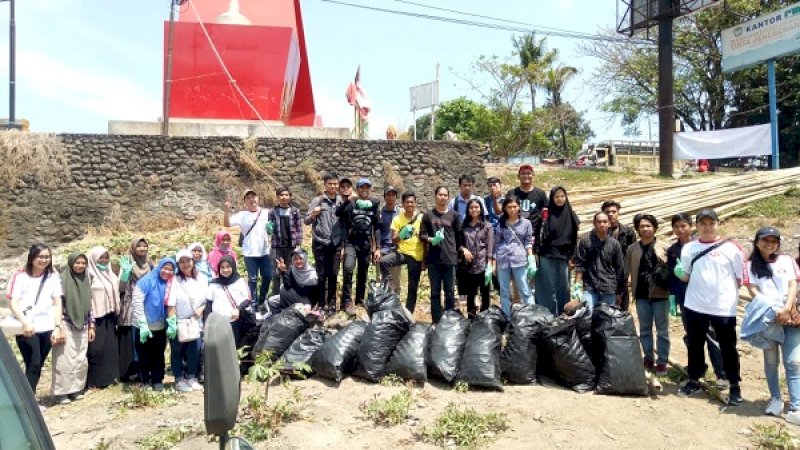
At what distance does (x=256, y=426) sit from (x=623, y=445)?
2.56 metres

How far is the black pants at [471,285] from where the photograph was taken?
582 cm

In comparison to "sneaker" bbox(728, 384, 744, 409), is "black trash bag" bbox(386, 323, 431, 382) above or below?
above

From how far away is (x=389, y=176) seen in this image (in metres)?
11.6

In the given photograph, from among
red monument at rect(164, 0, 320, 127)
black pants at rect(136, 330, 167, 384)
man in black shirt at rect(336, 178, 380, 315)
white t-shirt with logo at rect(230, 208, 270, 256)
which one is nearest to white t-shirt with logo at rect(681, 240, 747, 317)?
man in black shirt at rect(336, 178, 380, 315)

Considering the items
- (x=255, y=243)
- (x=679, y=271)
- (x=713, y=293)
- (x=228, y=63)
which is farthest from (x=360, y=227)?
(x=228, y=63)

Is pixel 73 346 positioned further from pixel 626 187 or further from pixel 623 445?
pixel 626 187

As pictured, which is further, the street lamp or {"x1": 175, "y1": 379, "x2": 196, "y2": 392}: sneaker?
the street lamp

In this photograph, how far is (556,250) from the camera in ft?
18.3

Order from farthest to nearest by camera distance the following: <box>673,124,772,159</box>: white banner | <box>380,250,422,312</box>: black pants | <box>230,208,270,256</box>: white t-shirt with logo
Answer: <box>673,124,772,159</box>: white banner < <box>230,208,270,256</box>: white t-shirt with logo < <box>380,250,422,312</box>: black pants

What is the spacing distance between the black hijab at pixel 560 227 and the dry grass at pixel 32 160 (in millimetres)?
9539

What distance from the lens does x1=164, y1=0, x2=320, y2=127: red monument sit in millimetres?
12297

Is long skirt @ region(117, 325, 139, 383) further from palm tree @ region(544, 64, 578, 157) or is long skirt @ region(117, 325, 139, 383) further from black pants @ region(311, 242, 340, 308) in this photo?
palm tree @ region(544, 64, 578, 157)

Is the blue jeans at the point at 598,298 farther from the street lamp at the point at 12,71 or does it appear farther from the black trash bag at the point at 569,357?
the street lamp at the point at 12,71

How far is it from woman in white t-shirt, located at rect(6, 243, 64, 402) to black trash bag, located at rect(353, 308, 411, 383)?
2.64 m
